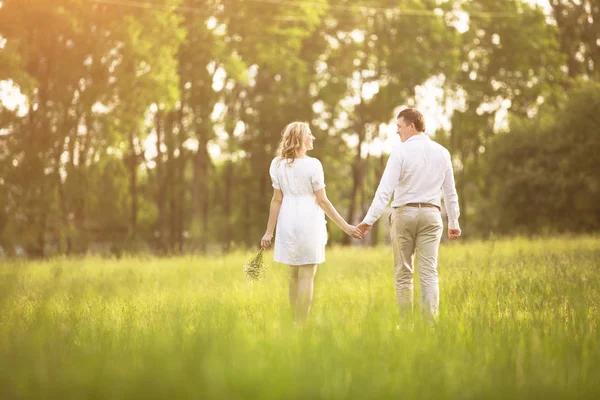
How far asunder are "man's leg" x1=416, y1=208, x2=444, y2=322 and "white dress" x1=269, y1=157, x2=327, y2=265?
102cm

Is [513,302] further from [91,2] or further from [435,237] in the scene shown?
[91,2]

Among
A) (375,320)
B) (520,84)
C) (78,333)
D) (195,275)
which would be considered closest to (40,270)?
(195,275)

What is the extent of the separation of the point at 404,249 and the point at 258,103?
31639 mm

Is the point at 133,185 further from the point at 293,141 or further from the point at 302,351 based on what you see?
the point at 302,351

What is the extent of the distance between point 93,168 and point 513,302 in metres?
23.5

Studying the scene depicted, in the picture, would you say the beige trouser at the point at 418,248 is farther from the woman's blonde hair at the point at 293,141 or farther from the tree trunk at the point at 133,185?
the tree trunk at the point at 133,185

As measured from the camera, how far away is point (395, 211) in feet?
25.8

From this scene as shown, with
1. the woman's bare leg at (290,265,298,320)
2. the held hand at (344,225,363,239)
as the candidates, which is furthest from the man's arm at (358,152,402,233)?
the woman's bare leg at (290,265,298,320)

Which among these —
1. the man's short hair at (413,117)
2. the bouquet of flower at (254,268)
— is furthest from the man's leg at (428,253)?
the bouquet of flower at (254,268)

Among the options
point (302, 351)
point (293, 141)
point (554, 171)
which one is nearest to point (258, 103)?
point (554, 171)

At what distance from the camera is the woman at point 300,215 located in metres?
7.61

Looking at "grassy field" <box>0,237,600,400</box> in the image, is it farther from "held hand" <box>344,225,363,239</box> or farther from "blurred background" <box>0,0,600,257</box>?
"blurred background" <box>0,0,600,257</box>

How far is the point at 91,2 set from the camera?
2598 cm

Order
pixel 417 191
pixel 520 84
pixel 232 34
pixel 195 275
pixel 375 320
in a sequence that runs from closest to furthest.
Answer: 1. pixel 375 320
2. pixel 417 191
3. pixel 195 275
4. pixel 232 34
5. pixel 520 84
